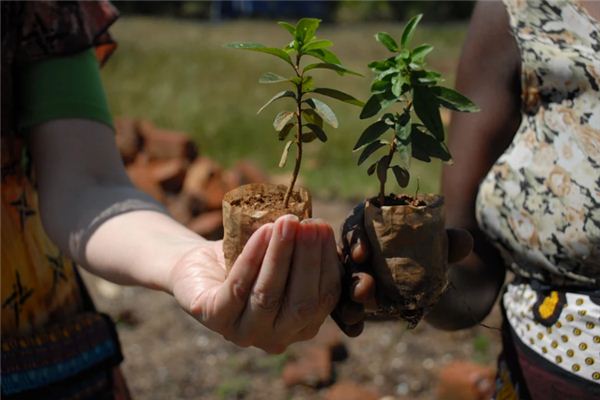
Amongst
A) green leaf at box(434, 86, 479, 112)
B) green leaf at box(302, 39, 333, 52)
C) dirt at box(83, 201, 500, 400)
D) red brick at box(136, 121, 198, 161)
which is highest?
green leaf at box(302, 39, 333, 52)

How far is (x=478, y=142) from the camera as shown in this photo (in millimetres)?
2051

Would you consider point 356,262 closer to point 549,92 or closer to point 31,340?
point 549,92

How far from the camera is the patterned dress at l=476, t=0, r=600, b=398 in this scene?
69.9 inches

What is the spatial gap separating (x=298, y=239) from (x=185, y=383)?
2952mm

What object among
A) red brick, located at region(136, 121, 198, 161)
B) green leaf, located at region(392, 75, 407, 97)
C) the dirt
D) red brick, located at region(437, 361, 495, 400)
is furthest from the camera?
red brick, located at region(136, 121, 198, 161)

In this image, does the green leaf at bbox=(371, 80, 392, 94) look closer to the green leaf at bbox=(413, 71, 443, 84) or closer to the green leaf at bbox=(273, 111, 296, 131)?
the green leaf at bbox=(413, 71, 443, 84)

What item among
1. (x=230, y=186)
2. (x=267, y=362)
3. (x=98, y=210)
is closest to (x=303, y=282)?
(x=98, y=210)

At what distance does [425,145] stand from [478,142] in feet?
1.59

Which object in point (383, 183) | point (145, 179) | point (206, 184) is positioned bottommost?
point (145, 179)

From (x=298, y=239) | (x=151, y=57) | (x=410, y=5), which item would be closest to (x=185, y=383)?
(x=298, y=239)

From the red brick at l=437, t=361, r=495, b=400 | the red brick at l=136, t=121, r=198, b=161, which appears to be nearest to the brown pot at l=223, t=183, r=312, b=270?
the red brick at l=437, t=361, r=495, b=400

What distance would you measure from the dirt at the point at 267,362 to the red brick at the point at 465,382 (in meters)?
0.23

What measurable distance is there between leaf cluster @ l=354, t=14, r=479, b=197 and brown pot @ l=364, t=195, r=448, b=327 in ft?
0.21

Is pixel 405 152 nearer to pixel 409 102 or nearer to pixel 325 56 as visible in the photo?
pixel 409 102
